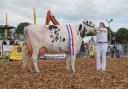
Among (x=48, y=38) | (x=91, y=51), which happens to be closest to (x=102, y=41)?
(x=48, y=38)

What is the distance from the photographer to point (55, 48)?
14.6 m

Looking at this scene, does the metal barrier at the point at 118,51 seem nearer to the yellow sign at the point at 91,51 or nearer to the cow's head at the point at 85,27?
the yellow sign at the point at 91,51

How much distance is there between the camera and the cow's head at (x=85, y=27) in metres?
14.9

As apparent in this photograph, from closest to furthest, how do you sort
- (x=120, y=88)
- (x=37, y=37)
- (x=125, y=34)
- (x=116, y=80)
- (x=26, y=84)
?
1. (x=120, y=88)
2. (x=26, y=84)
3. (x=116, y=80)
4. (x=37, y=37)
5. (x=125, y=34)

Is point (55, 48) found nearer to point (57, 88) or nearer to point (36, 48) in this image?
point (36, 48)

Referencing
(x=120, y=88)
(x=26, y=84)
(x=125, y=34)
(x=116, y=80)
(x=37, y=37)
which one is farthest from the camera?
(x=125, y=34)

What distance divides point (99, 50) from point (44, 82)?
4801mm

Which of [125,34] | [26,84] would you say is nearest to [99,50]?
[26,84]

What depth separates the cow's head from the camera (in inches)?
587

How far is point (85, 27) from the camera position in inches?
593

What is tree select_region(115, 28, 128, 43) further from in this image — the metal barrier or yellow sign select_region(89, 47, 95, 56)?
yellow sign select_region(89, 47, 95, 56)

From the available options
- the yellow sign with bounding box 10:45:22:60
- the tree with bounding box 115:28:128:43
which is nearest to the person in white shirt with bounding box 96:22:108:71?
the yellow sign with bounding box 10:45:22:60

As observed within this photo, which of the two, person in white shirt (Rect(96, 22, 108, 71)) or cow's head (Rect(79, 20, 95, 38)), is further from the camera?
person in white shirt (Rect(96, 22, 108, 71))

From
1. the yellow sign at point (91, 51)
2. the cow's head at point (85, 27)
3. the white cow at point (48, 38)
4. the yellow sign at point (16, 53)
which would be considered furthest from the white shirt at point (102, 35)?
the yellow sign at point (91, 51)
